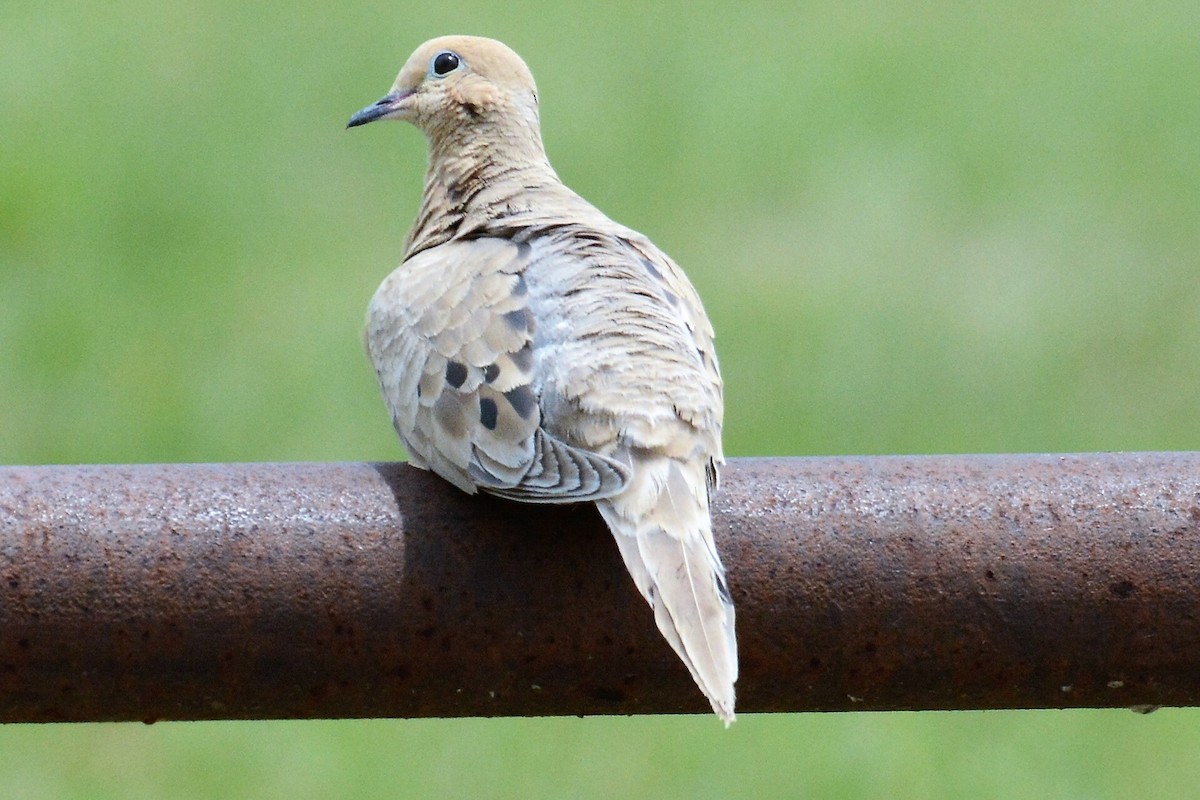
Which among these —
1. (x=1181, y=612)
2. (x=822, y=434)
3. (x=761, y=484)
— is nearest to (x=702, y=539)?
(x=761, y=484)

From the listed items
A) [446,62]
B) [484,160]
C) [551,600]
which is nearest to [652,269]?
[484,160]

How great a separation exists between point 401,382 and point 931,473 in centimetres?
116

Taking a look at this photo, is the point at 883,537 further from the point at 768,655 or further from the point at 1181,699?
the point at 1181,699

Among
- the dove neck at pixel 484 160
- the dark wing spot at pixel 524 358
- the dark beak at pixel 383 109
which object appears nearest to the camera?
the dark wing spot at pixel 524 358

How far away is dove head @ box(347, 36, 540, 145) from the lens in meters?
4.15

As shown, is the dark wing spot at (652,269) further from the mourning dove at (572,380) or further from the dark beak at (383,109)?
the dark beak at (383,109)

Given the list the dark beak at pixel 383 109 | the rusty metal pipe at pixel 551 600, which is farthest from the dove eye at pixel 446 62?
the rusty metal pipe at pixel 551 600

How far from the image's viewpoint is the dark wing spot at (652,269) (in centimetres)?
322

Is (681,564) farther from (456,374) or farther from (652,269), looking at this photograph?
(652,269)

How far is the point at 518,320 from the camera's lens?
9.89ft

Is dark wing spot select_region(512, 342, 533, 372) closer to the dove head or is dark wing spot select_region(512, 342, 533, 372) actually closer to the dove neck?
the dove neck

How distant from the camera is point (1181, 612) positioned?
7.62 feet

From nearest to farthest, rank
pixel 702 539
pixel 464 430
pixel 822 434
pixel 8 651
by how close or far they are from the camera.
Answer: pixel 8 651, pixel 702 539, pixel 464 430, pixel 822 434

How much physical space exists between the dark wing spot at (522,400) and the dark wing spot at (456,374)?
0.44 feet
